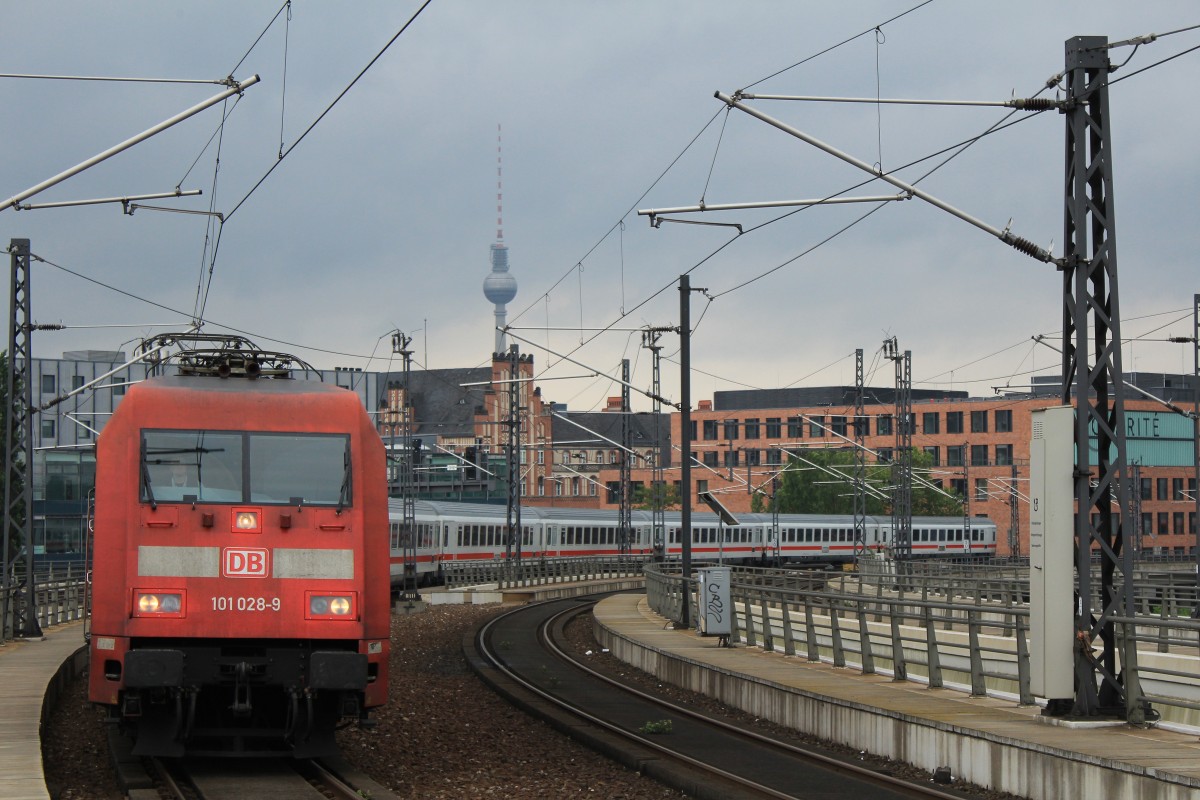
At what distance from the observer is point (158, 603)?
13.3 meters

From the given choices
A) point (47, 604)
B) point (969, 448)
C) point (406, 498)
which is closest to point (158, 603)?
point (47, 604)

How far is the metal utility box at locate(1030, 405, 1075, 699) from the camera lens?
48.8 feet

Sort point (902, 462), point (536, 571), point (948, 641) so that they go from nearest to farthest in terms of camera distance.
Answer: point (948, 641) < point (902, 462) < point (536, 571)

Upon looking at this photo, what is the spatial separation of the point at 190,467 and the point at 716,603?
14310 millimetres

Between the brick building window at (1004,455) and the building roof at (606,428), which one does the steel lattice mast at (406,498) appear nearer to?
the brick building window at (1004,455)

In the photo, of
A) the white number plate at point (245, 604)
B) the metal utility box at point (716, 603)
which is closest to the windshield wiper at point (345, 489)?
the white number plate at point (245, 604)

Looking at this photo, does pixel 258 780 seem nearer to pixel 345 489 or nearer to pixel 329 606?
pixel 329 606

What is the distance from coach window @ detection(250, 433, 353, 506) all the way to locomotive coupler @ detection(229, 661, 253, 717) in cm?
152

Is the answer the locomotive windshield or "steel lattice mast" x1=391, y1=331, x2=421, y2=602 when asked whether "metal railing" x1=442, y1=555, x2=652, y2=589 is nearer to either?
"steel lattice mast" x1=391, y1=331, x2=421, y2=602

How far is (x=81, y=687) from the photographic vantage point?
74.7ft

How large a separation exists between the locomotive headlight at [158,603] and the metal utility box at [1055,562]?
7.81 m

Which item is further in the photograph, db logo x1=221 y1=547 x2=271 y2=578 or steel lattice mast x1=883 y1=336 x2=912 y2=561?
steel lattice mast x1=883 y1=336 x2=912 y2=561

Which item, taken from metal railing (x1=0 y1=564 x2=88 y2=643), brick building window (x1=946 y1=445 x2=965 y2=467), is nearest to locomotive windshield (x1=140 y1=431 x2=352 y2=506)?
metal railing (x1=0 y1=564 x2=88 y2=643)

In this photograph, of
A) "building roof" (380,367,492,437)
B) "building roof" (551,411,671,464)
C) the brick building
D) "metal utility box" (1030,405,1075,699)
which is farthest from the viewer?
"building roof" (551,411,671,464)
